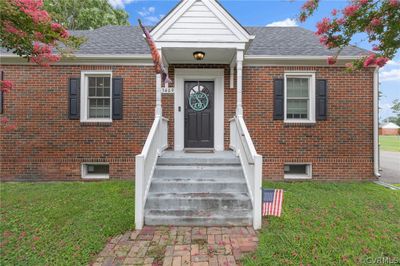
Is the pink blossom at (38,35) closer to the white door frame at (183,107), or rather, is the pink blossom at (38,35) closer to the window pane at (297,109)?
the white door frame at (183,107)

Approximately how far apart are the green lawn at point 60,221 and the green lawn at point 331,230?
6.90 feet

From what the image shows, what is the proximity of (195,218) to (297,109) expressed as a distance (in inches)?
177

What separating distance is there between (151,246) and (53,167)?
15.5 feet

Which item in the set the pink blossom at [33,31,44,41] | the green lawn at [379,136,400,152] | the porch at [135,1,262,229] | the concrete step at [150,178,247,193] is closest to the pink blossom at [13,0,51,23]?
the pink blossom at [33,31,44,41]

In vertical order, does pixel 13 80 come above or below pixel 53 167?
above

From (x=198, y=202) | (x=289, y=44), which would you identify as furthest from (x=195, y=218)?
(x=289, y=44)

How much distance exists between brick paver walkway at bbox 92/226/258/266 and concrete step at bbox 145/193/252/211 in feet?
1.18

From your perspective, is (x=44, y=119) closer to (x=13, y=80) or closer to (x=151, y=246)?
(x=13, y=80)

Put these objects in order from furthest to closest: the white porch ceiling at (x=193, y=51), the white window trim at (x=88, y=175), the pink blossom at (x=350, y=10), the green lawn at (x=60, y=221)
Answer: the white window trim at (x=88, y=175) → the white porch ceiling at (x=193, y=51) → the pink blossom at (x=350, y=10) → the green lawn at (x=60, y=221)

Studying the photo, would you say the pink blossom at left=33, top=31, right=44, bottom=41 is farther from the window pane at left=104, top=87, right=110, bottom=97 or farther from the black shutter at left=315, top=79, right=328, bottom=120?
the black shutter at left=315, top=79, right=328, bottom=120

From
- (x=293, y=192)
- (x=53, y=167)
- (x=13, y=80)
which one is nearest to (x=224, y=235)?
(x=293, y=192)

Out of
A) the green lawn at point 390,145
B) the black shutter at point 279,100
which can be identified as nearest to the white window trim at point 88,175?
the black shutter at point 279,100

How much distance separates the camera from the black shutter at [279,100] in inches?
237

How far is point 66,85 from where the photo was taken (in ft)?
19.7
